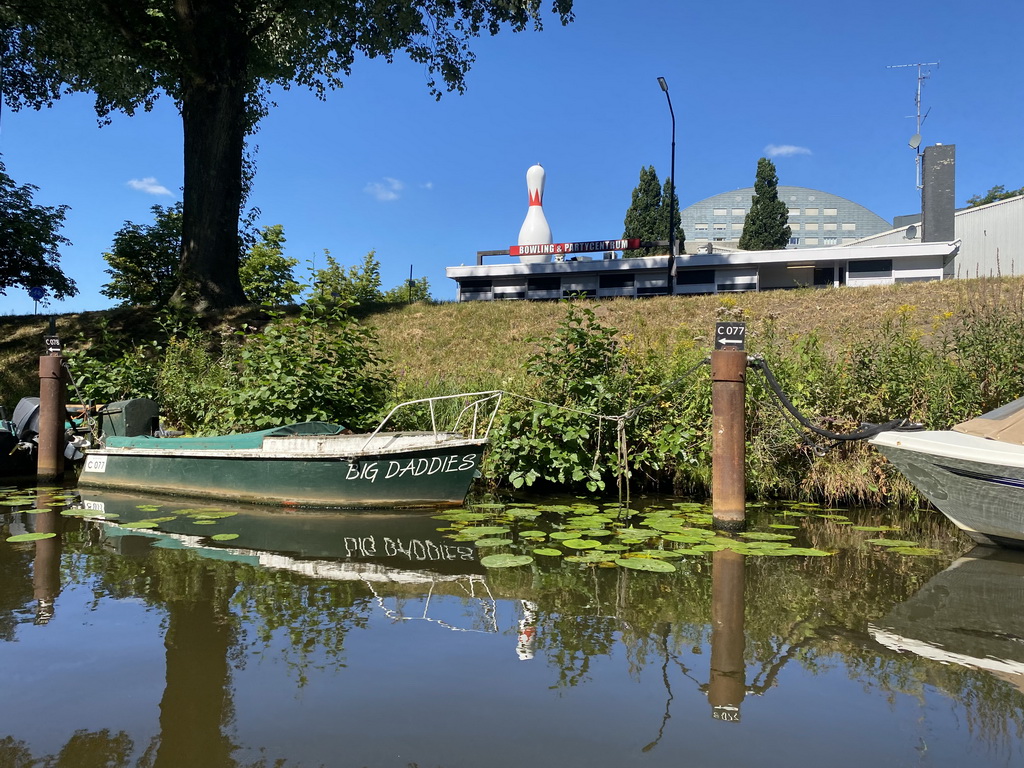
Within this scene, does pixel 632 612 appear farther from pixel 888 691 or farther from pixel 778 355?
pixel 778 355

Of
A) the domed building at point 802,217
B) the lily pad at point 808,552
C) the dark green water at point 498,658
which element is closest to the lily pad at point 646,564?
the dark green water at point 498,658

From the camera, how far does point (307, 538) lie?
735 cm

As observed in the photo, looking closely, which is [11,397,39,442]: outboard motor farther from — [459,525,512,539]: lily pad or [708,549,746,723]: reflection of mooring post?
[708,549,746,723]: reflection of mooring post

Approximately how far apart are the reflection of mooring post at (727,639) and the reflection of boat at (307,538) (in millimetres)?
2038

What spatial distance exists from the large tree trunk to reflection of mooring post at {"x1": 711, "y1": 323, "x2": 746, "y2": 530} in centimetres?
1479

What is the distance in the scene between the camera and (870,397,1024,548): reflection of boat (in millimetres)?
6539

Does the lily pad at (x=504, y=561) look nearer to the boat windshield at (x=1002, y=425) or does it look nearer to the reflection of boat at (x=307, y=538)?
the reflection of boat at (x=307, y=538)

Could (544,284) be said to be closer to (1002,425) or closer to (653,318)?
(653,318)

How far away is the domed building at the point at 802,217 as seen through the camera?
154m

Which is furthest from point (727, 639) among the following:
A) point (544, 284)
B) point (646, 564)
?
point (544, 284)

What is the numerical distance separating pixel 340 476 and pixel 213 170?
43.5 ft

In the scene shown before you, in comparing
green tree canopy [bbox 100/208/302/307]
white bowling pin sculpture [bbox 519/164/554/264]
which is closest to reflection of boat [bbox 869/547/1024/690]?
green tree canopy [bbox 100/208/302/307]

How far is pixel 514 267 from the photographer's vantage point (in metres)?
42.8

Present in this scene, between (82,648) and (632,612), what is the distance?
11.4 ft
